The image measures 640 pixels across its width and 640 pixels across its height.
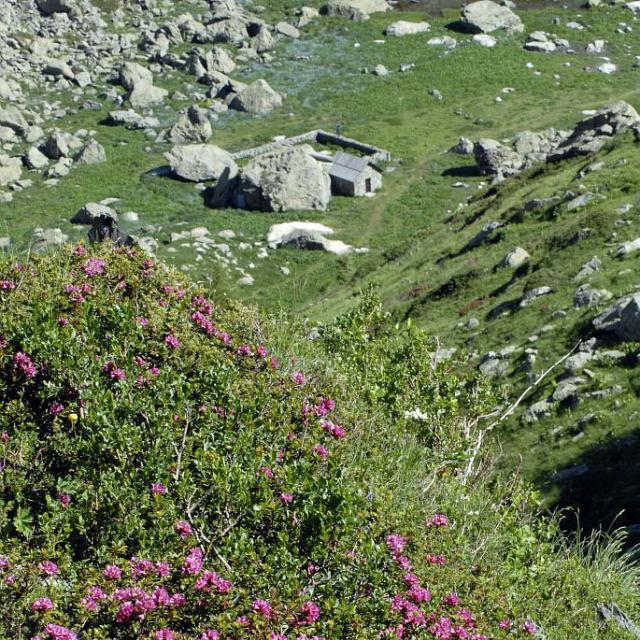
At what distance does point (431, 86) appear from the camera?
283 feet

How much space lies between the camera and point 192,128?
2936 inches

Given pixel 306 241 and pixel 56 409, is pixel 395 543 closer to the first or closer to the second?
pixel 56 409

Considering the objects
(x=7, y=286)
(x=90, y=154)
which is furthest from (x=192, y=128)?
Result: (x=7, y=286)

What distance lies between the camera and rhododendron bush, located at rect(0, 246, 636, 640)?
27.0 feet

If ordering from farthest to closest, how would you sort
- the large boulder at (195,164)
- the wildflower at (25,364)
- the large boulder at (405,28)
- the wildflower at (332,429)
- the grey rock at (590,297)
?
1. the large boulder at (405,28)
2. the large boulder at (195,164)
3. the grey rock at (590,297)
4. the wildflower at (332,429)
5. the wildflower at (25,364)

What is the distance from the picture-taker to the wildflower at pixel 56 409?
10633mm

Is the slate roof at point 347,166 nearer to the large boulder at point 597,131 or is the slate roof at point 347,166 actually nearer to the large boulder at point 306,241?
the large boulder at point 306,241

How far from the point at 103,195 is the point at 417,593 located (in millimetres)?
57873

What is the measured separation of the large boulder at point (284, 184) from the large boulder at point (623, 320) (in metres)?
36.9

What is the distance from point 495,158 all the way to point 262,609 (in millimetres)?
60937

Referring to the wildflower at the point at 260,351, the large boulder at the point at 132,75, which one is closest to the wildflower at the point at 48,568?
the wildflower at the point at 260,351

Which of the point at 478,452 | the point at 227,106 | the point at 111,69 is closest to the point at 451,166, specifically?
the point at 227,106

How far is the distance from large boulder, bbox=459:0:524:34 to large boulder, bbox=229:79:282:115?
3061 centimetres

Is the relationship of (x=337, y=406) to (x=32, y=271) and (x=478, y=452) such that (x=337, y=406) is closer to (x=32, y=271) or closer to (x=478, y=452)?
(x=478, y=452)
